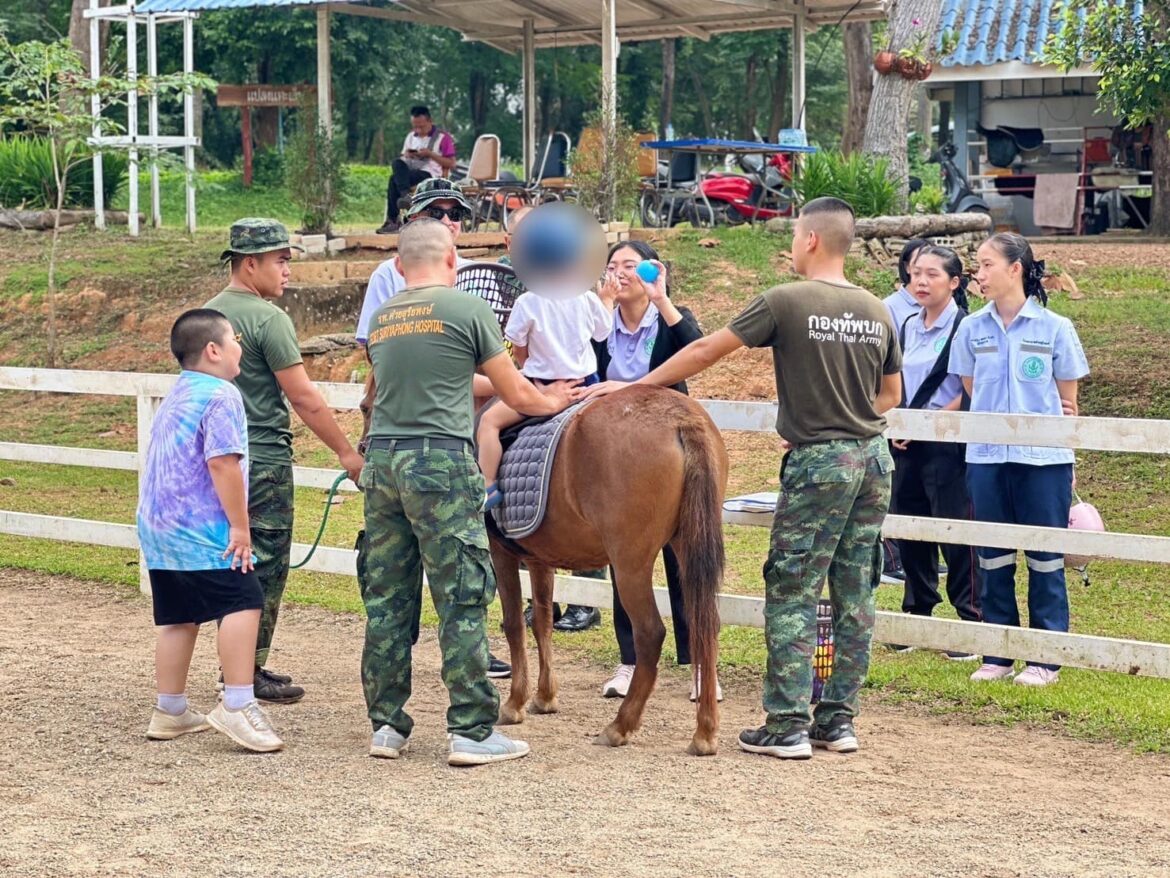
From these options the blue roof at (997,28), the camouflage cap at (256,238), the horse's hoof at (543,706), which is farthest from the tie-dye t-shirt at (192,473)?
the blue roof at (997,28)

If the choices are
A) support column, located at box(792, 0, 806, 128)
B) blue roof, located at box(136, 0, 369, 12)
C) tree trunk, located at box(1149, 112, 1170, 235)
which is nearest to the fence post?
blue roof, located at box(136, 0, 369, 12)

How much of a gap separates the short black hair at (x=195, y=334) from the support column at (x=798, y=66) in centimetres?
1303

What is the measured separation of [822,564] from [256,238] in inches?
101

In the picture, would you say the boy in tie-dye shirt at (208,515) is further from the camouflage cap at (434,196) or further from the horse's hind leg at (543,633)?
the horse's hind leg at (543,633)

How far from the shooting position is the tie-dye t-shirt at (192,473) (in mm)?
5453

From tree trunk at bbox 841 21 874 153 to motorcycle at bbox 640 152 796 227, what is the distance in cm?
795

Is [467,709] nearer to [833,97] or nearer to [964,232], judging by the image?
[964,232]

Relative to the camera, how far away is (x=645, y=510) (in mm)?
5441

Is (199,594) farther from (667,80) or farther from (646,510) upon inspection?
(667,80)

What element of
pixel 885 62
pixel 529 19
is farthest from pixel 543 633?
pixel 529 19

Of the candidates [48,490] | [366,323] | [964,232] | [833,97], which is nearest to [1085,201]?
[964,232]

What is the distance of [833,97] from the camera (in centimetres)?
4197

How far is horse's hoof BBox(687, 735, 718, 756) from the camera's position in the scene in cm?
544

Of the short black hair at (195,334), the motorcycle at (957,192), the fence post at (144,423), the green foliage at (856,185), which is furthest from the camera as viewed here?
the motorcycle at (957,192)
